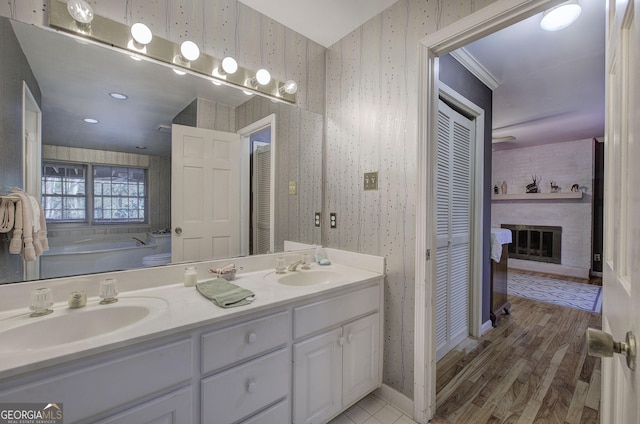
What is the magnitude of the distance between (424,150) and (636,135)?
110 cm

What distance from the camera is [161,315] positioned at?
101 cm

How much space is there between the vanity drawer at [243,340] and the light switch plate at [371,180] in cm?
98

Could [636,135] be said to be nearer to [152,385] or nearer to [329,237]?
[152,385]

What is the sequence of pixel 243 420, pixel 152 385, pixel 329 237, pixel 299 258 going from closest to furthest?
pixel 152 385 → pixel 243 420 → pixel 299 258 → pixel 329 237

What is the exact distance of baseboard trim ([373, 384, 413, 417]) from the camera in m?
1.59

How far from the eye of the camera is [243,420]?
1099mm

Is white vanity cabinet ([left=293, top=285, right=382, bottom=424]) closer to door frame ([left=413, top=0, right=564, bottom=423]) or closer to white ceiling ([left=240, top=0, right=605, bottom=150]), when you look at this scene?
door frame ([left=413, top=0, right=564, bottom=423])

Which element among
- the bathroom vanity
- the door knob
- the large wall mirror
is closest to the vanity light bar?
the large wall mirror

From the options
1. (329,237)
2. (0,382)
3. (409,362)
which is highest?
(329,237)

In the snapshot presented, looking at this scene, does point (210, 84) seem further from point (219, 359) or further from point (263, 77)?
point (219, 359)

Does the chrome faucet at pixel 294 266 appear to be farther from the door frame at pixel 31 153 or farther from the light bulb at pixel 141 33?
the light bulb at pixel 141 33

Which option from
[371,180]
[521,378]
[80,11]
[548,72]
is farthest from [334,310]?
[548,72]

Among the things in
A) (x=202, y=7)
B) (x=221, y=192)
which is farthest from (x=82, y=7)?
(x=221, y=192)

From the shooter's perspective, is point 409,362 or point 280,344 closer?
point 280,344
